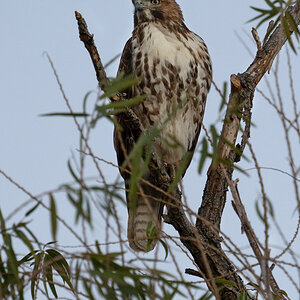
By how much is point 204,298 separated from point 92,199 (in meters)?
0.80

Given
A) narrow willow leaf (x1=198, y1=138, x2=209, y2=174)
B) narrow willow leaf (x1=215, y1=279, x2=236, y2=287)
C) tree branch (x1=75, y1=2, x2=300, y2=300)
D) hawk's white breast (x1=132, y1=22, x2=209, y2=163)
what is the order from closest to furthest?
narrow willow leaf (x1=198, y1=138, x2=209, y2=174) → narrow willow leaf (x1=215, y1=279, x2=236, y2=287) → tree branch (x1=75, y1=2, x2=300, y2=300) → hawk's white breast (x1=132, y1=22, x2=209, y2=163)

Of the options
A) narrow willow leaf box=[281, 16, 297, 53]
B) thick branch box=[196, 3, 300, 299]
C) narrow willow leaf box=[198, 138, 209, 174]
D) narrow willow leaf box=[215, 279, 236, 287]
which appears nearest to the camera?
narrow willow leaf box=[198, 138, 209, 174]

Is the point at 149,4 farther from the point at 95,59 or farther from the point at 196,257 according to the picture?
the point at 196,257

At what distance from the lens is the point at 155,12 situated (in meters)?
4.79

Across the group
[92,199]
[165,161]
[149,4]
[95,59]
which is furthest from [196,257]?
[149,4]

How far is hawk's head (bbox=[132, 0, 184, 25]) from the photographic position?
477 cm

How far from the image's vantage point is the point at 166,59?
4398 mm

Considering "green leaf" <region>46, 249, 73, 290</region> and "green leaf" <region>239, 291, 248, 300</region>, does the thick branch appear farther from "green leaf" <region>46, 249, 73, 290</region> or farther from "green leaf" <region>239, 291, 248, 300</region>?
"green leaf" <region>46, 249, 73, 290</region>

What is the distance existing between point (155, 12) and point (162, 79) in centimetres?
69

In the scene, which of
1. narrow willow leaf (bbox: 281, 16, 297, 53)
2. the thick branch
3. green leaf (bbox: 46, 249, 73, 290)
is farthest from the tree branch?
green leaf (bbox: 46, 249, 73, 290)

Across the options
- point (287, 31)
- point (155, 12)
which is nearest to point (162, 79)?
point (155, 12)

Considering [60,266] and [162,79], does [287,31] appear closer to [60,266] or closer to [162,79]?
[162,79]

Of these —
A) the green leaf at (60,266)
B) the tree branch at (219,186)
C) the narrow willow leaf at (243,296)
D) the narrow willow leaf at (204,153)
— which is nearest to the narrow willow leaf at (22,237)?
the green leaf at (60,266)

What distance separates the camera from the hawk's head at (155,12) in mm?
4766
